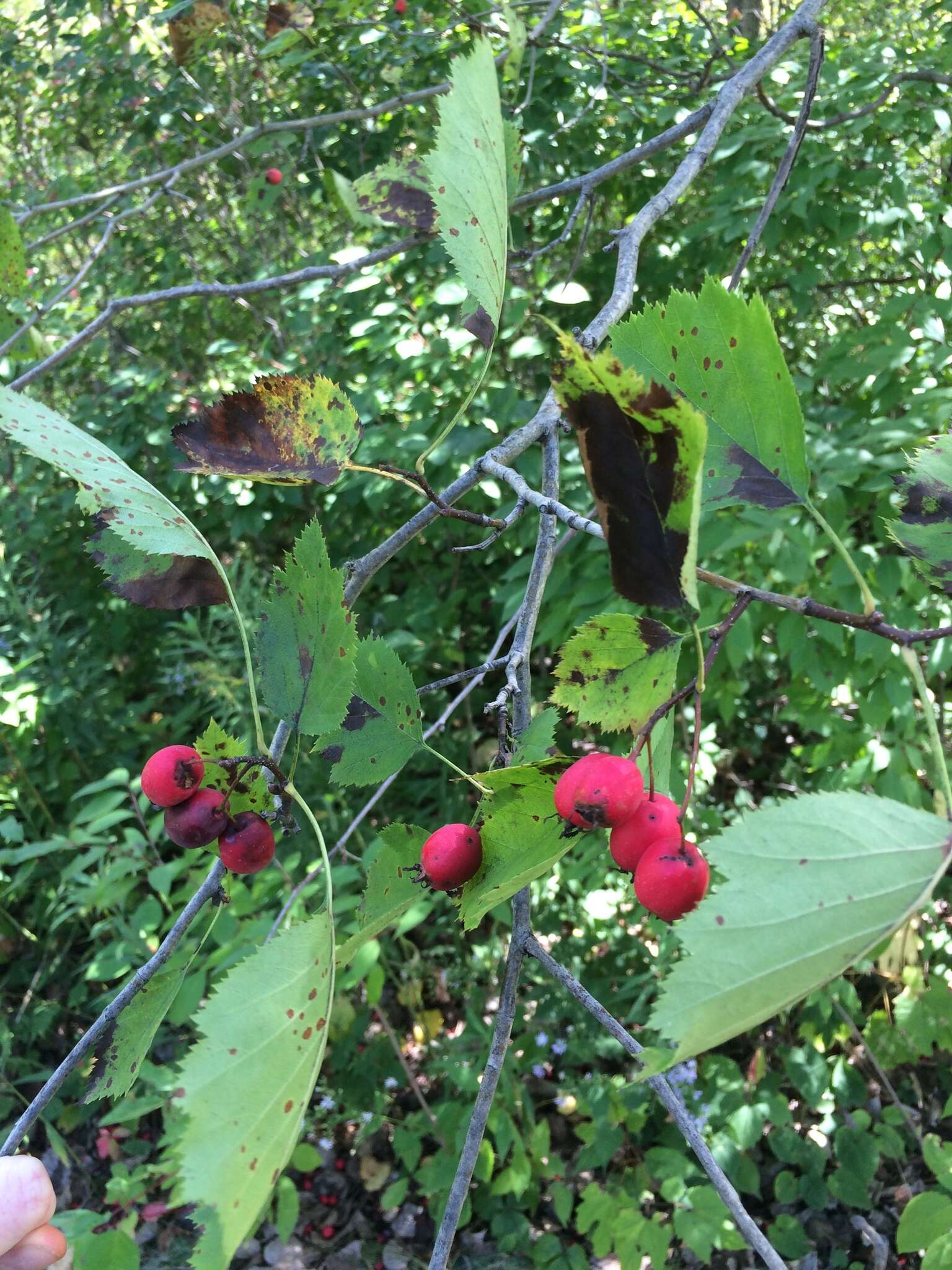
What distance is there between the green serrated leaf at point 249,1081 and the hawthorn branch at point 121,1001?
0.32 ft

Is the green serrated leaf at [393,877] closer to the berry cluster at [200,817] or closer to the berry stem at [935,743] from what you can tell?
the berry cluster at [200,817]

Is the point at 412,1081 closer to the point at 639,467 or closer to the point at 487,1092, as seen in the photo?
the point at 487,1092

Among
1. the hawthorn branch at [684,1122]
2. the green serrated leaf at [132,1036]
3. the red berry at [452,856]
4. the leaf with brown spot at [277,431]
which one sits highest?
the leaf with brown spot at [277,431]

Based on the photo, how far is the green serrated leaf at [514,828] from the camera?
474mm

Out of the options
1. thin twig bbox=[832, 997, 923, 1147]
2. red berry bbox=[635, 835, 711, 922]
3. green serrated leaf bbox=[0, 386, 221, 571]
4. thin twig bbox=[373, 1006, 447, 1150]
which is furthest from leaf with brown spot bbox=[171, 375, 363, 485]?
thin twig bbox=[832, 997, 923, 1147]

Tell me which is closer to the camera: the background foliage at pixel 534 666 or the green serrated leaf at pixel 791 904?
the green serrated leaf at pixel 791 904

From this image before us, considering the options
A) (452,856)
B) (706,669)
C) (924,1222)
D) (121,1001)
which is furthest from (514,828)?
(924,1222)

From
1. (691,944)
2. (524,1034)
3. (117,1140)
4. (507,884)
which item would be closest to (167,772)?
(507,884)

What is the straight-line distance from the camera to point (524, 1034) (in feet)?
6.42

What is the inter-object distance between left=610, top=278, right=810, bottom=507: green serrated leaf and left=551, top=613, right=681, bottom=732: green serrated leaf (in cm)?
13

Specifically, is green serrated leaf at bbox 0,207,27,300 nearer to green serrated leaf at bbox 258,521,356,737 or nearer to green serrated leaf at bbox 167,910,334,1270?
green serrated leaf at bbox 258,521,356,737

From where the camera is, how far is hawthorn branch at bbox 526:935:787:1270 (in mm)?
439

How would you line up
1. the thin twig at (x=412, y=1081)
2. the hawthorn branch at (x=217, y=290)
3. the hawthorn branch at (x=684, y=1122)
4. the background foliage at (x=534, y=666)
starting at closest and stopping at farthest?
the hawthorn branch at (x=684, y=1122) → the hawthorn branch at (x=217, y=290) → the background foliage at (x=534, y=666) → the thin twig at (x=412, y=1081)

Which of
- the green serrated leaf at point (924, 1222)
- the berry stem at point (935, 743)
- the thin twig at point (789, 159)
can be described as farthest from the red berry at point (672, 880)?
the green serrated leaf at point (924, 1222)
